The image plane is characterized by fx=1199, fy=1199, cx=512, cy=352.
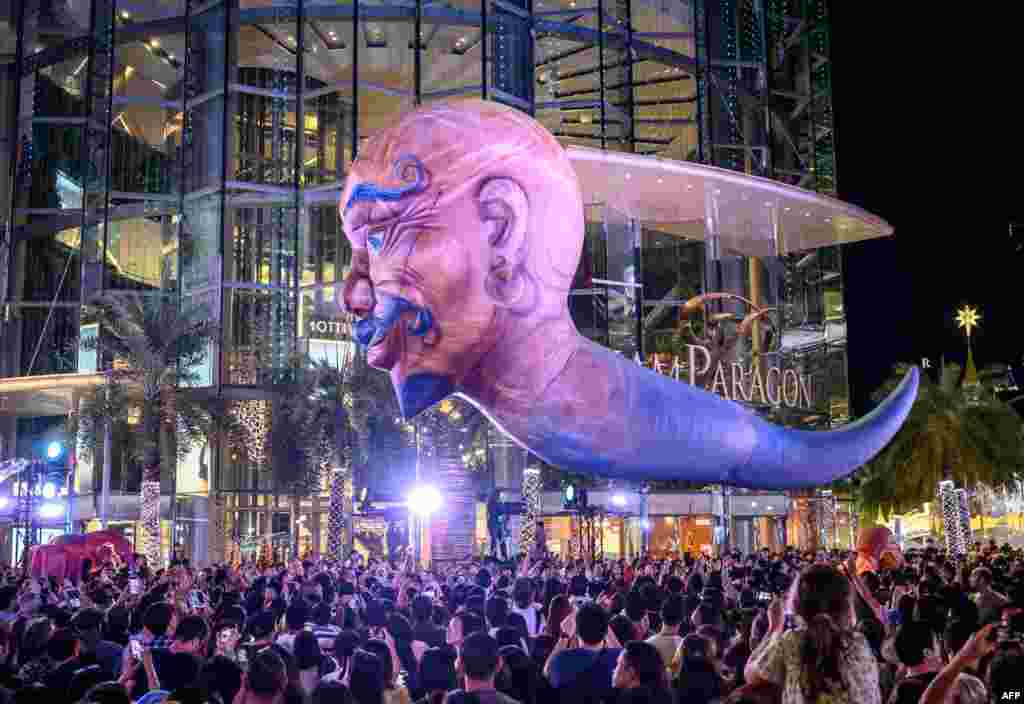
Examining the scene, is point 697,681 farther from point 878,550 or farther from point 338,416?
point 338,416

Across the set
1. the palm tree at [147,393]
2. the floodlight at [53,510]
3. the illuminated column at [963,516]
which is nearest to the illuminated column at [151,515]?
the palm tree at [147,393]

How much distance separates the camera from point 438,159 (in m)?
7.44

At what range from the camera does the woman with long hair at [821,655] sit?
4.93m

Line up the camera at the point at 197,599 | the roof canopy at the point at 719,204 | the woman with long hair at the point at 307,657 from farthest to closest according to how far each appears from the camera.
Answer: the roof canopy at the point at 719,204
the camera at the point at 197,599
the woman with long hair at the point at 307,657

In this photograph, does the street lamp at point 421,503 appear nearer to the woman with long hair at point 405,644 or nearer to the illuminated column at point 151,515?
the illuminated column at point 151,515

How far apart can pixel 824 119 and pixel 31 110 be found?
29.5 metres

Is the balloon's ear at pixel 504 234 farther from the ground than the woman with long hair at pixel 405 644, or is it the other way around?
the balloon's ear at pixel 504 234

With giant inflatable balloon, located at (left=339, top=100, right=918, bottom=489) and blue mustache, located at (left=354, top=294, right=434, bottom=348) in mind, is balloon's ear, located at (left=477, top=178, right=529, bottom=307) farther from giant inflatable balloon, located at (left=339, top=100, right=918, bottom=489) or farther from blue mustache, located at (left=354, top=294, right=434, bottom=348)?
blue mustache, located at (left=354, top=294, right=434, bottom=348)

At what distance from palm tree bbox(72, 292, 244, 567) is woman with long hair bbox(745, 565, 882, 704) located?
24.6m

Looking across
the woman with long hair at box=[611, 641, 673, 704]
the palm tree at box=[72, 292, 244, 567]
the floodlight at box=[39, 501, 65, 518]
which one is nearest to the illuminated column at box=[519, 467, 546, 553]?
the palm tree at box=[72, 292, 244, 567]

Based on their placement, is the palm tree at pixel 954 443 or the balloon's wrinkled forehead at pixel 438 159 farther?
the palm tree at pixel 954 443

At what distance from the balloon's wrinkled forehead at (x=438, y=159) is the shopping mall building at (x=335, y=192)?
24.9m

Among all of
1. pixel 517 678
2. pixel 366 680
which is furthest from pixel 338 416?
pixel 366 680

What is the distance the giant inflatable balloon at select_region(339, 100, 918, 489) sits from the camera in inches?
293
